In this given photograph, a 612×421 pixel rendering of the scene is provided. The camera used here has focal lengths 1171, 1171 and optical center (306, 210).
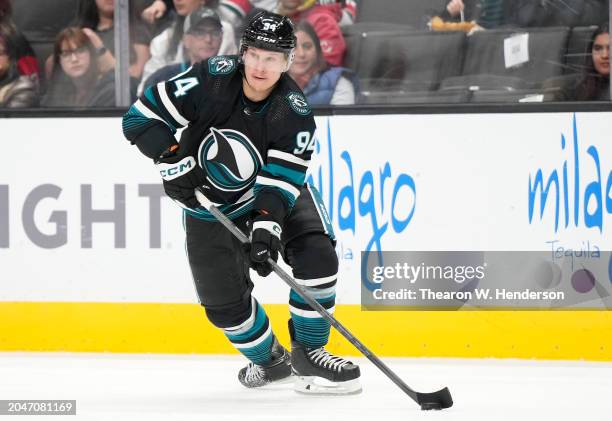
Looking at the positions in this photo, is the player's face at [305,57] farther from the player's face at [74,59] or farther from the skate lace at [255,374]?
the skate lace at [255,374]

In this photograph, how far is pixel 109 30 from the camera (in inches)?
186

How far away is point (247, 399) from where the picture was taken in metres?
3.61

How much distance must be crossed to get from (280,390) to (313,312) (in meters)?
0.33

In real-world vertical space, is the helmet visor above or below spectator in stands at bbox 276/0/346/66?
below

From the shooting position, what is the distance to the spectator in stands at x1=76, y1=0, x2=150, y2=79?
4.71 metres

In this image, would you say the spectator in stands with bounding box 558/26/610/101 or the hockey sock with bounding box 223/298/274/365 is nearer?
the hockey sock with bounding box 223/298/274/365

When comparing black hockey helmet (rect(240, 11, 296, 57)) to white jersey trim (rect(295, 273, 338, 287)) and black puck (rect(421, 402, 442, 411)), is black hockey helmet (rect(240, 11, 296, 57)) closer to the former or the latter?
white jersey trim (rect(295, 273, 338, 287))

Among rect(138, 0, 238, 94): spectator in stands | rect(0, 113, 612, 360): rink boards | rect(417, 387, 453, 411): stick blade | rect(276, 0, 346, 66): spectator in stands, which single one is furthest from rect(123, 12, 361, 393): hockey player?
rect(138, 0, 238, 94): spectator in stands

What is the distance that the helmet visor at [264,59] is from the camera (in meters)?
3.38

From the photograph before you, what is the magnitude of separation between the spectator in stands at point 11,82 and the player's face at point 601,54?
7.27ft

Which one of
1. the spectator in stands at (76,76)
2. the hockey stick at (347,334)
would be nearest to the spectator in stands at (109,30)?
the spectator in stands at (76,76)

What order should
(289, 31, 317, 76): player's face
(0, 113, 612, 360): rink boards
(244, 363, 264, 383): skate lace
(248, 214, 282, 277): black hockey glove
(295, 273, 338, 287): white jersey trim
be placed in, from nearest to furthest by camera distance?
(248, 214, 282, 277): black hockey glove
(295, 273, 338, 287): white jersey trim
(244, 363, 264, 383): skate lace
(0, 113, 612, 360): rink boards
(289, 31, 317, 76): player's face

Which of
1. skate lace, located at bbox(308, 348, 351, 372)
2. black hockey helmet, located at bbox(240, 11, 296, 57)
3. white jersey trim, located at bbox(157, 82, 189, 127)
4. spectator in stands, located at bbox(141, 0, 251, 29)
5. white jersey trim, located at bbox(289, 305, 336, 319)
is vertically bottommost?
skate lace, located at bbox(308, 348, 351, 372)

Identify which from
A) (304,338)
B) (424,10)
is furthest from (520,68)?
(304,338)
